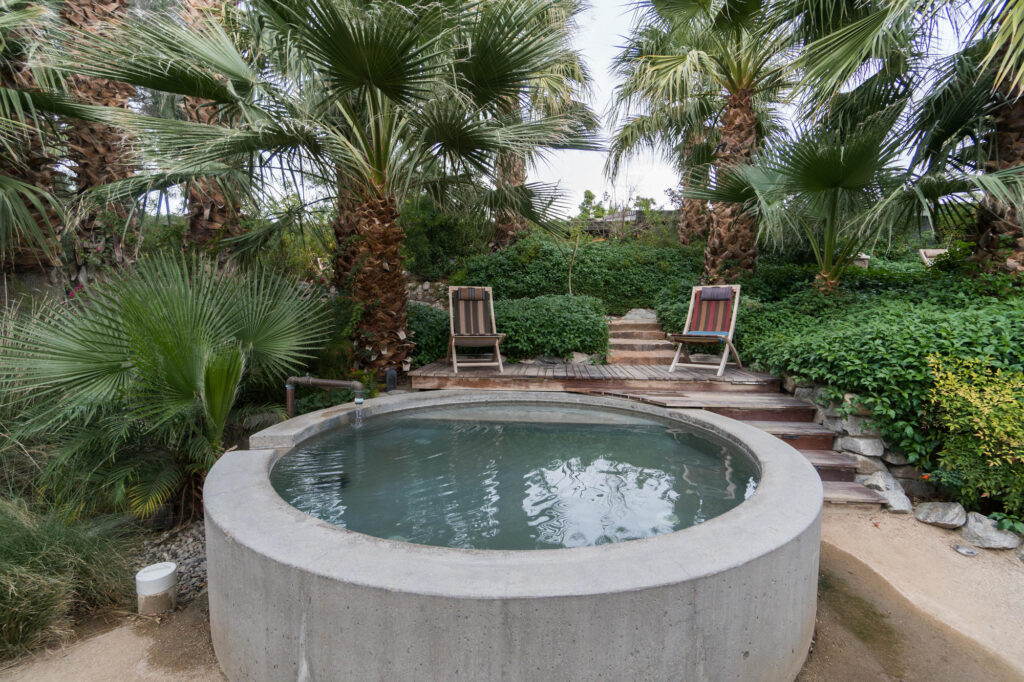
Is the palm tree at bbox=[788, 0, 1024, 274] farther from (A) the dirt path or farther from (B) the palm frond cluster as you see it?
(A) the dirt path

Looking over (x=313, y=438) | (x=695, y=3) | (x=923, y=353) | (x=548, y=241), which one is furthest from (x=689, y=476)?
(x=548, y=241)

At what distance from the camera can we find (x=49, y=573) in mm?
2285

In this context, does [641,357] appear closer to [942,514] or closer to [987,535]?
[942,514]

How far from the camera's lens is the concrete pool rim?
1.40 metres

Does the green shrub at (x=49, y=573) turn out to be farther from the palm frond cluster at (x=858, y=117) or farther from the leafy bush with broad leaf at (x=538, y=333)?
the palm frond cluster at (x=858, y=117)

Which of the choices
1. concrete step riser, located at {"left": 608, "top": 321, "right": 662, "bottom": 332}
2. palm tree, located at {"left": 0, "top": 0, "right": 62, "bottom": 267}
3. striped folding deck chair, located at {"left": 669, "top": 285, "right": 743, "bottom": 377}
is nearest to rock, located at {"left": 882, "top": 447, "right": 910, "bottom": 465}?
striped folding deck chair, located at {"left": 669, "top": 285, "right": 743, "bottom": 377}

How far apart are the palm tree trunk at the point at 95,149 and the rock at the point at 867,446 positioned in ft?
22.8

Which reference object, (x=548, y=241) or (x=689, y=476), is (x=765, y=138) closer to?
(x=548, y=241)

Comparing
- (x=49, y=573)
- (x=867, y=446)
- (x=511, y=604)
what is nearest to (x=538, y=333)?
(x=867, y=446)

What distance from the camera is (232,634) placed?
176 centimetres

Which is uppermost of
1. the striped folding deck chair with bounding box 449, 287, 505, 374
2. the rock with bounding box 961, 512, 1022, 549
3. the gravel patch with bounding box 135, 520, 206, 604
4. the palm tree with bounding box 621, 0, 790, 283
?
the palm tree with bounding box 621, 0, 790, 283

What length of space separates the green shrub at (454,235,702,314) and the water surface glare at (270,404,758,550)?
563cm

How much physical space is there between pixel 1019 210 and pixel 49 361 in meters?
7.27

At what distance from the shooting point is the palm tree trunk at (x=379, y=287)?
5.08m
